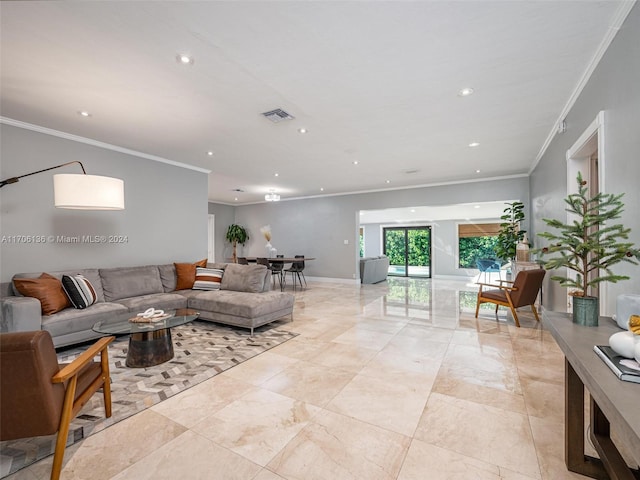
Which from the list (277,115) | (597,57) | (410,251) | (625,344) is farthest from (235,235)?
(625,344)

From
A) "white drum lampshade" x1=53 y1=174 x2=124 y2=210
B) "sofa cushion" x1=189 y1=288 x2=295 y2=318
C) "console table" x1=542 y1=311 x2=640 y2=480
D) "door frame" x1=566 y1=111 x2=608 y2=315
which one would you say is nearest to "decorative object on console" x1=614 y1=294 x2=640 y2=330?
"console table" x1=542 y1=311 x2=640 y2=480

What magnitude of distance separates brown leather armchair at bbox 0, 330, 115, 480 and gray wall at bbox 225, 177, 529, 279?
7.36 m

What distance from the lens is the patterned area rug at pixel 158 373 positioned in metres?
1.80

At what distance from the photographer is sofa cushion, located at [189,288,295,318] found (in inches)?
153

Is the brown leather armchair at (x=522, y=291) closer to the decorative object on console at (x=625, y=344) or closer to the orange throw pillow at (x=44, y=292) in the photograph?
the decorative object on console at (x=625, y=344)

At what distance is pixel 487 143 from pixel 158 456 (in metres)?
5.22

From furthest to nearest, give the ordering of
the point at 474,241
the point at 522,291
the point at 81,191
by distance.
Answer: the point at 474,241, the point at 522,291, the point at 81,191

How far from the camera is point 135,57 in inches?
94.0

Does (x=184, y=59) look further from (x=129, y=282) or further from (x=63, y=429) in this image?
(x=129, y=282)

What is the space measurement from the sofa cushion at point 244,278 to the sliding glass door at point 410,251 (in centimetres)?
755

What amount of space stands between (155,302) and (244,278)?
50.5 inches

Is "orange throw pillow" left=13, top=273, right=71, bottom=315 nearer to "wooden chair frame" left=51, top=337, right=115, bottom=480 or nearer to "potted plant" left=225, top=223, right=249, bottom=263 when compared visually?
"wooden chair frame" left=51, top=337, right=115, bottom=480

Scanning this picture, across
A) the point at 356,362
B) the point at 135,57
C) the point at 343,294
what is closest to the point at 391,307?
the point at 343,294

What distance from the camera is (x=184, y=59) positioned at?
94.3 inches
